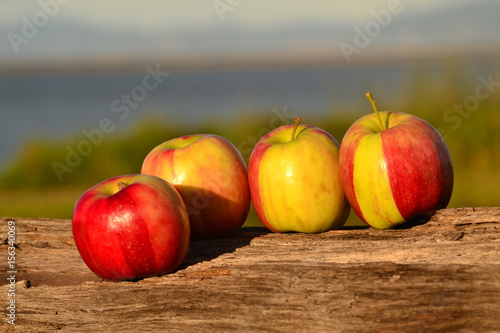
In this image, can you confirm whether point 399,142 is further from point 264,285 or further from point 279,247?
point 264,285

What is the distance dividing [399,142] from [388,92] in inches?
213

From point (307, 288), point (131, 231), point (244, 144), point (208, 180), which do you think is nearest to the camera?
point (307, 288)

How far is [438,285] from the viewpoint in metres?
2.14

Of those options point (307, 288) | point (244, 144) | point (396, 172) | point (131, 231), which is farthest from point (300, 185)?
point (244, 144)

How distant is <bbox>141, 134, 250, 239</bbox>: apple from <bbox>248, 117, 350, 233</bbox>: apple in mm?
121

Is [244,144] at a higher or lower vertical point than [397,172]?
higher

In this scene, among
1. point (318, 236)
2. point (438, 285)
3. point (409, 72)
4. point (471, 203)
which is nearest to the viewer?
point (438, 285)

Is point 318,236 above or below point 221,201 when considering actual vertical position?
below

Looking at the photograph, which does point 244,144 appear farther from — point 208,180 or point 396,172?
point 396,172

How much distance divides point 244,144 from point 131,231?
5.16 metres

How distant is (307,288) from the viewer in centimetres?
226

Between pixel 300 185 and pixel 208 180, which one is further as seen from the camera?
pixel 208 180

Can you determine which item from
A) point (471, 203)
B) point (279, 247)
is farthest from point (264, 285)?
point (471, 203)

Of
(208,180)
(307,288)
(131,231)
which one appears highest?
(208,180)
